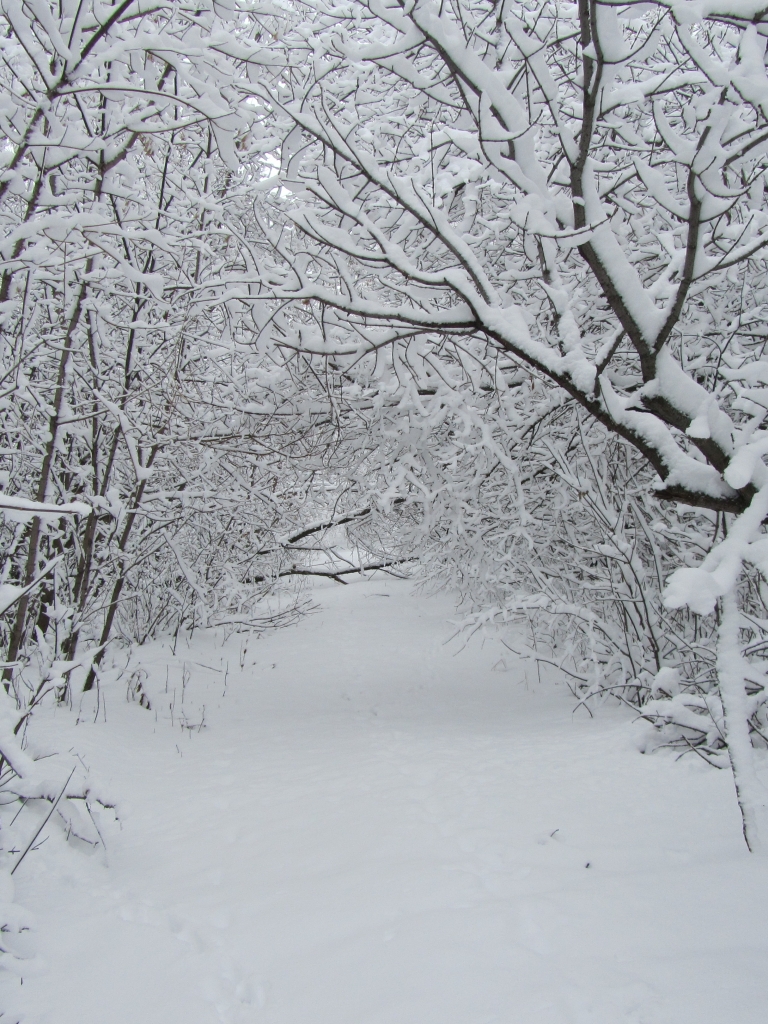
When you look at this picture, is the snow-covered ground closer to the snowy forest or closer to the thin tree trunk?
the snowy forest

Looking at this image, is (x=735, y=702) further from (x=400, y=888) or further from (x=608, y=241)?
(x=608, y=241)

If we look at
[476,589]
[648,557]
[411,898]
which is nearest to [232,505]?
[476,589]

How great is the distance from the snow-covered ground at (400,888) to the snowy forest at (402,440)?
0.02 metres

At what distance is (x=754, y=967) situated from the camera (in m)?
1.56

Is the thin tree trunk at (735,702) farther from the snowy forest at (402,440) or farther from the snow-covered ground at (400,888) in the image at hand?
the snow-covered ground at (400,888)

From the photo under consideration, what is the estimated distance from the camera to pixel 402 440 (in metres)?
4.82

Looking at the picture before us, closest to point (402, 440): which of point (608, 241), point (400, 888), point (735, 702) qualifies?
point (608, 241)

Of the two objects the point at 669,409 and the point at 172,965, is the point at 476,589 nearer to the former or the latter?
the point at 669,409

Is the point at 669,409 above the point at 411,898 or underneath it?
above

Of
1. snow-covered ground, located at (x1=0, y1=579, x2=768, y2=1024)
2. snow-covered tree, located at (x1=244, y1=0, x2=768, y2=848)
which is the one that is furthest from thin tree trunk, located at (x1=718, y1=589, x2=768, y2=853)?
snow-covered ground, located at (x1=0, y1=579, x2=768, y2=1024)

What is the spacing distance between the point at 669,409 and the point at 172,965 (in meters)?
2.16

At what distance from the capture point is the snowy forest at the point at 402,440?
1883 millimetres

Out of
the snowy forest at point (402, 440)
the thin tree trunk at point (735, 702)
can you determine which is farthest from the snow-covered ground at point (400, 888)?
the thin tree trunk at point (735, 702)

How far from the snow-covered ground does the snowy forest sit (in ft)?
0.06
